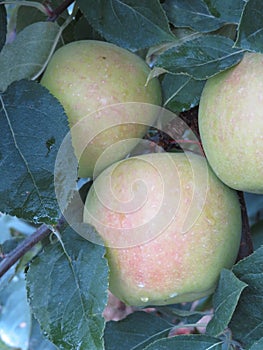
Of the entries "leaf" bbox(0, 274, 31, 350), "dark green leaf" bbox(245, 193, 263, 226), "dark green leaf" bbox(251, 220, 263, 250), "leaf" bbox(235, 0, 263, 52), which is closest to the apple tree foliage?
"leaf" bbox(235, 0, 263, 52)

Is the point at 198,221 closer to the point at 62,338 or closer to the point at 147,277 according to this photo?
the point at 147,277

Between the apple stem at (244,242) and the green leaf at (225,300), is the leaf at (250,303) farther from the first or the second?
the apple stem at (244,242)

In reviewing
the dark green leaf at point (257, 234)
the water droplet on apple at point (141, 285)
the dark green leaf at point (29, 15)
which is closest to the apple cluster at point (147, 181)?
the water droplet on apple at point (141, 285)

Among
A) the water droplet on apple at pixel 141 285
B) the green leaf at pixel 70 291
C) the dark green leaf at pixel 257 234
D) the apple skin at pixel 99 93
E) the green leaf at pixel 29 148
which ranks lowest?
the dark green leaf at pixel 257 234

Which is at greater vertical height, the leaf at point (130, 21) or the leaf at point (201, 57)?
the leaf at point (130, 21)

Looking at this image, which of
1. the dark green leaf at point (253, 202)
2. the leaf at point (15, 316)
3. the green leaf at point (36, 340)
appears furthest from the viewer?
the leaf at point (15, 316)

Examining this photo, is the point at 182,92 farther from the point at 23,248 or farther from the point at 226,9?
the point at 23,248

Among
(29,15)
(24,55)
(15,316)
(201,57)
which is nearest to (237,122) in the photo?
(201,57)
